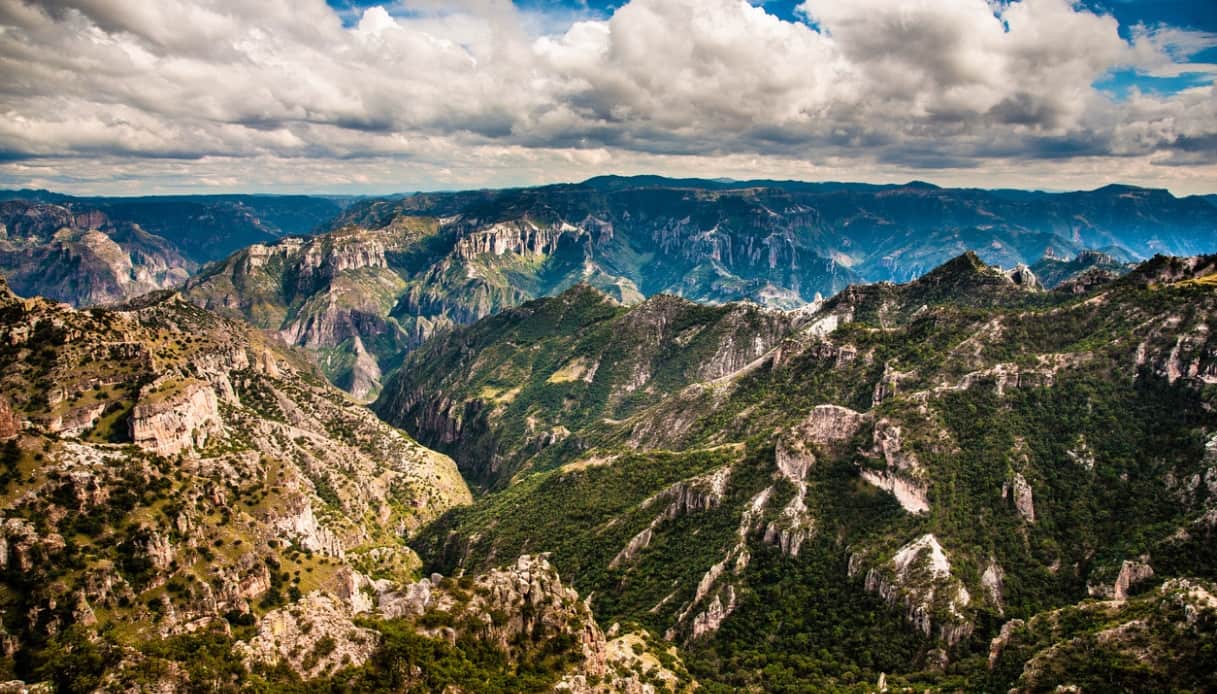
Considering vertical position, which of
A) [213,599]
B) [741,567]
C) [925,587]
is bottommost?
[741,567]

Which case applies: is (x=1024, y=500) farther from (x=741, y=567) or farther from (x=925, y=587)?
(x=741, y=567)

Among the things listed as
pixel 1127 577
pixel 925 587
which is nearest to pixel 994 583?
pixel 925 587

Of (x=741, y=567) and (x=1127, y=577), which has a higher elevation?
(x=1127, y=577)

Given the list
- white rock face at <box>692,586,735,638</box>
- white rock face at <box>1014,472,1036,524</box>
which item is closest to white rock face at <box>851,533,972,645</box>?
white rock face at <box>1014,472,1036,524</box>

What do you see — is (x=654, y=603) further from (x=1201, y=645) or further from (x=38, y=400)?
(x=38, y=400)

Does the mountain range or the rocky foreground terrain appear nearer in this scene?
the rocky foreground terrain

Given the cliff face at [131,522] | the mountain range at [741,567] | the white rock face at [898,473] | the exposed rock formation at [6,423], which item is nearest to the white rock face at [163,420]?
the cliff face at [131,522]

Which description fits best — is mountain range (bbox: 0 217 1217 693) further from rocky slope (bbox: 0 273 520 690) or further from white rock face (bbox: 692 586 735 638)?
white rock face (bbox: 692 586 735 638)

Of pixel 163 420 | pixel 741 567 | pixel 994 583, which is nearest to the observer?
pixel 994 583

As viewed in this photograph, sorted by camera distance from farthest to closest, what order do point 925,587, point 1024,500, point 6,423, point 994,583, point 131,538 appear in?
point 1024,500 < point 994,583 < point 925,587 < point 6,423 < point 131,538

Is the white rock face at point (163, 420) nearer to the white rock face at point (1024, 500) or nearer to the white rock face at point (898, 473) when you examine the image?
the white rock face at point (898, 473)

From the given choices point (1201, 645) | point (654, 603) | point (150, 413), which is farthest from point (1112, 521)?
point (150, 413)
